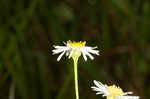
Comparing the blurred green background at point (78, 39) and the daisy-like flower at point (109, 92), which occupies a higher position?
the blurred green background at point (78, 39)

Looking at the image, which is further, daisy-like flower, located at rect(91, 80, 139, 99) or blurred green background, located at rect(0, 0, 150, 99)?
blurred green background, located at rect(0, 0, 150, 99)

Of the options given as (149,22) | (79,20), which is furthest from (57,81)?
(149,22)

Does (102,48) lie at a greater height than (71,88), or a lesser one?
greater

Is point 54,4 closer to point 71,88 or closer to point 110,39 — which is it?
point 110,39

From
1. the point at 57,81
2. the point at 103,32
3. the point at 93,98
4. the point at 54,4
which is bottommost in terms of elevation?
the point at 93,98

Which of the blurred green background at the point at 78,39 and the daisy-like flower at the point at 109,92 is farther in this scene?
the blurred green background at the point at 78,39

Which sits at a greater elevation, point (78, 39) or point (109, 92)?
point (78, 39)

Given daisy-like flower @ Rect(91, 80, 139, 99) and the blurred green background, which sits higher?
the blurred green background

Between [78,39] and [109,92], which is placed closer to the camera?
[109,92]
